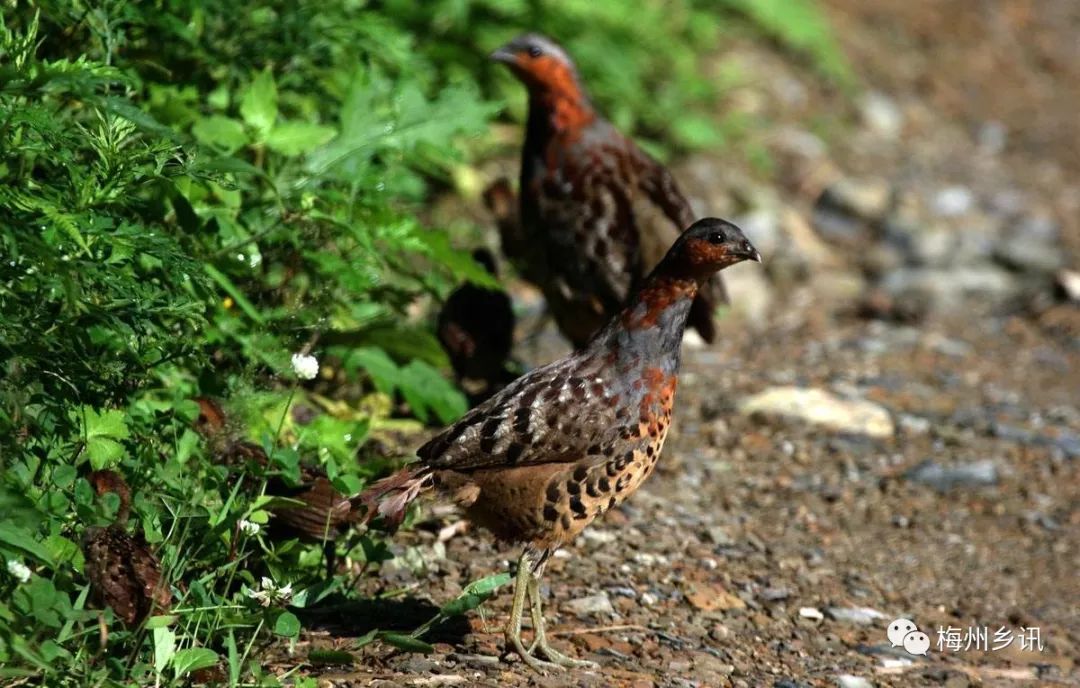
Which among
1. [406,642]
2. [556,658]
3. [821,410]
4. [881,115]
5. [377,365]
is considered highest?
[406,642]

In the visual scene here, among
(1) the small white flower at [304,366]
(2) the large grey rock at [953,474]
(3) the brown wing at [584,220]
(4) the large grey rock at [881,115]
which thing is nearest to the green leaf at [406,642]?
(1) the small white flower at [304,366]

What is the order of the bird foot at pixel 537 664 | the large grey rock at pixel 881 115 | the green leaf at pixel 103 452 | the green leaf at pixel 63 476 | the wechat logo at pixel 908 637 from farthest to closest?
the large grey rock at pixel 881 115 < the wechat logo at pixel 908 637 < the bird foot at pixel 537 664 < the green leaf at pixel 103 452 < the green leaf at pixel 63 476

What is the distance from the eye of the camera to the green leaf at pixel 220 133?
4.79 m

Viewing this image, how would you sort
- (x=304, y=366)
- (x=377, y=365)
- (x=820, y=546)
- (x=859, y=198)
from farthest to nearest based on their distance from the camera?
1. (x=859, y=198)
2. (x=820, y=546)
3. (x=377, y=365)
4. (x=304, y=366)

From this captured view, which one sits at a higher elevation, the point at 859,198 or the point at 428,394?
the point at 428,394

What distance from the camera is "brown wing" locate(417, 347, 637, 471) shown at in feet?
13.4

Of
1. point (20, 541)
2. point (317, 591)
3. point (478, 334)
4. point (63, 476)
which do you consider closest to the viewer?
point (20, 541)

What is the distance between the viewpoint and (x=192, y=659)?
345 cm

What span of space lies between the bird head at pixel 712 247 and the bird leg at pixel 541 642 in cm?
98

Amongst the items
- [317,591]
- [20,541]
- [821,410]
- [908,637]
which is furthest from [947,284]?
[20,541]

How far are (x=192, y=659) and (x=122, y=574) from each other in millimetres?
265

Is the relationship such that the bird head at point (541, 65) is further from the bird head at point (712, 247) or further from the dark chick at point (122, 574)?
the dark chick at point (122, 574)

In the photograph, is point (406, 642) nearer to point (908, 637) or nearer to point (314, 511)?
point (314, 511)

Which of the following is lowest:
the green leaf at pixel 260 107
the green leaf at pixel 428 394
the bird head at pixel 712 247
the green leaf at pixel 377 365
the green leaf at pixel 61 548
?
the green leaf at pixel 428 394
